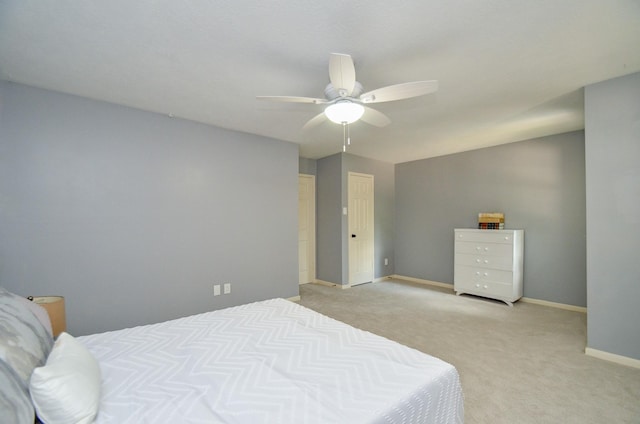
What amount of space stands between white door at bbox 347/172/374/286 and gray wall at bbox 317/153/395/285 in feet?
0.41

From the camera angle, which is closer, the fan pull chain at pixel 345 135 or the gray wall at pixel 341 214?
the fan pull chain at pixel 345 135

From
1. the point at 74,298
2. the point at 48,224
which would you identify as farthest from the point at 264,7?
the point at 74,298

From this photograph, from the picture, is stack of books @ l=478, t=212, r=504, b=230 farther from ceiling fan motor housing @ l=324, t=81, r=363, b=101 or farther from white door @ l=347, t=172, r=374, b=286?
ceiling fan motor housing @ l=324, t=81, r=363, b=101

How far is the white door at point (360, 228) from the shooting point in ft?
16.6

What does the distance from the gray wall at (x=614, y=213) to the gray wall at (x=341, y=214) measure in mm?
3144

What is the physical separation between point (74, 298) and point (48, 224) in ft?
2.34

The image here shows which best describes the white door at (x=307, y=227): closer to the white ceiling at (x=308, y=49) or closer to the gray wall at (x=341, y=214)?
the gray wall at (x=341, y=214)

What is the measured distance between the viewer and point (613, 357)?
2.36 m

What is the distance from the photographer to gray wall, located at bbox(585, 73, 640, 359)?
2271mm

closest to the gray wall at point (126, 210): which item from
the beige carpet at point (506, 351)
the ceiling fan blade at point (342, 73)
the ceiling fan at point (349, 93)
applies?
the beige carpet at point (506, 351)

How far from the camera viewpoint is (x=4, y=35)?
5.74 ft

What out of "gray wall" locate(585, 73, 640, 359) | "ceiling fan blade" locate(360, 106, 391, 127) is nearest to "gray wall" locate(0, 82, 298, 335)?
"ceiling fan blade" locate(360, 106, 391, 127)

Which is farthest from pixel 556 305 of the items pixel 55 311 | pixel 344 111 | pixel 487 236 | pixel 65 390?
pixel 55 311

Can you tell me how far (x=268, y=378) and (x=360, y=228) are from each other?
13.7 ft
